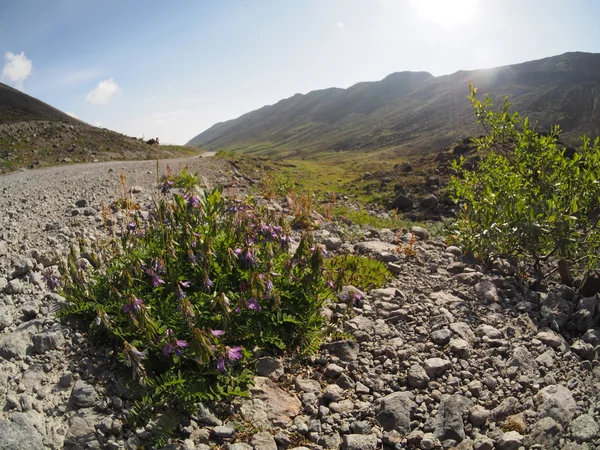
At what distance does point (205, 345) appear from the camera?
3.80m

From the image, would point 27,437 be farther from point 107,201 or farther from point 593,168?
point 593,168

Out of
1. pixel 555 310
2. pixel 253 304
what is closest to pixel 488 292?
pixel 555 310

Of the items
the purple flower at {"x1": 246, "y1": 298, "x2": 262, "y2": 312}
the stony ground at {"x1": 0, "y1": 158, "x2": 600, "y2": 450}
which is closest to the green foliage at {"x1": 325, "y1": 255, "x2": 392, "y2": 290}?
the stony ground at {"x1": 0, "y1": 158, "x2": 600, "y2": 450}

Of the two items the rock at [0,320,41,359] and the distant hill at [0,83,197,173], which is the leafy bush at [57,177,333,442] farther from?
the distant hill at [0,83,197,173]

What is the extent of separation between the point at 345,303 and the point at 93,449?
4.06m

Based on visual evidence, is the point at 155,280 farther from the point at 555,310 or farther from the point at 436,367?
the point at 555,310

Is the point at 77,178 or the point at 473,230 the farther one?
the point at 77,178

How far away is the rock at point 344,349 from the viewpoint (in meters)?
5.33

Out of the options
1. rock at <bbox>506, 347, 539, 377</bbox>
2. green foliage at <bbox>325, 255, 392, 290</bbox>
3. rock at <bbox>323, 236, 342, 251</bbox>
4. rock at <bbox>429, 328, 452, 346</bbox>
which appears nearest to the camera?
rock at <bbox>506, 347, 539, 377</bbox>

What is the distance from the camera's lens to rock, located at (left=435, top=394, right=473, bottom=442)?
4.12 metres

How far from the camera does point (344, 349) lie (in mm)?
5414

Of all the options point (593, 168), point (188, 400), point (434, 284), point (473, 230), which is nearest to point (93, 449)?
point (188, 400)

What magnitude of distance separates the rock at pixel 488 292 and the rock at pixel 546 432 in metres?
2.80

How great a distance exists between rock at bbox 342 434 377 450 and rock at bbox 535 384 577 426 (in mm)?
1861
